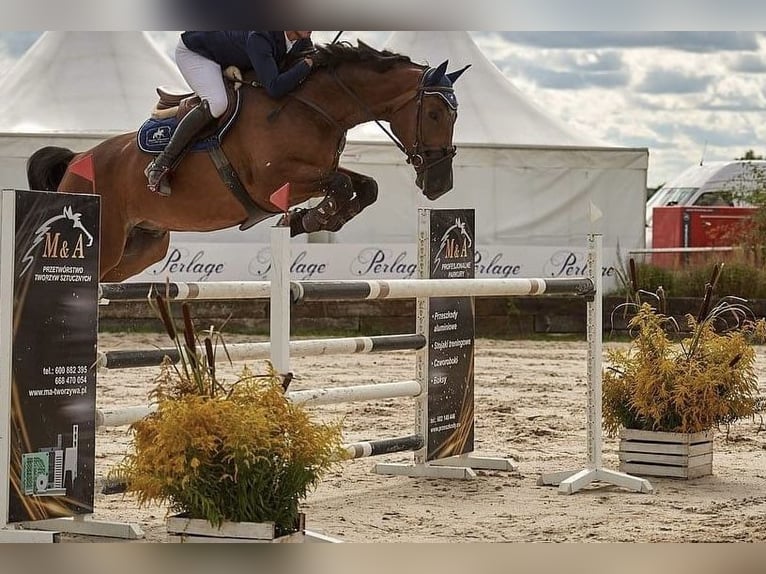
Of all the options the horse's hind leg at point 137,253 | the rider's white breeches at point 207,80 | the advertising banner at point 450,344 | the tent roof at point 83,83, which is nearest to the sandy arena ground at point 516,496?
the advertising banner at point 450,344

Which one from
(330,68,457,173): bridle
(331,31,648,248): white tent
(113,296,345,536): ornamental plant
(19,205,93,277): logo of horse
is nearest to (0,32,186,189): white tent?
(331,31,648,248): white tent

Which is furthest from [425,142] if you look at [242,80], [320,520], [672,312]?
[672,312]

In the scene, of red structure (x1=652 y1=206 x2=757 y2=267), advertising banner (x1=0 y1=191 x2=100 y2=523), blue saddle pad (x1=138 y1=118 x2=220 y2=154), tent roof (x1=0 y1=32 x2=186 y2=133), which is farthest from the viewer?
red structure (x1=652 y1=206 x2=757 y2=267)

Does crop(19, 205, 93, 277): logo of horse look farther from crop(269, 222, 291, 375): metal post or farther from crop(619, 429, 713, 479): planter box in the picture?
crop(619, 429, 713, 479): planter box

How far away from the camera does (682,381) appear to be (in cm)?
418

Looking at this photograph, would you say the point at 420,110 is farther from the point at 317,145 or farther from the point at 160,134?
the point at 160,134

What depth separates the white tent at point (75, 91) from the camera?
1000 centimetres

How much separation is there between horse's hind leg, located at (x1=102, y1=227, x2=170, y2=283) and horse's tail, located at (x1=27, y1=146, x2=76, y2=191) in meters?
0.38

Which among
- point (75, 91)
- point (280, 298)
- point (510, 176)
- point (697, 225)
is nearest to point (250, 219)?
point (280, 298)

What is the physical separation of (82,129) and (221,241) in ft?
4.55

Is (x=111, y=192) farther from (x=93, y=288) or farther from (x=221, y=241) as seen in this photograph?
(x=221, y=241)

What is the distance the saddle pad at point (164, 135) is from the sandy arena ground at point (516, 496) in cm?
105

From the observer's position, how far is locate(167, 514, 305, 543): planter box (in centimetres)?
270

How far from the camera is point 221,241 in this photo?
10273 millimetres
